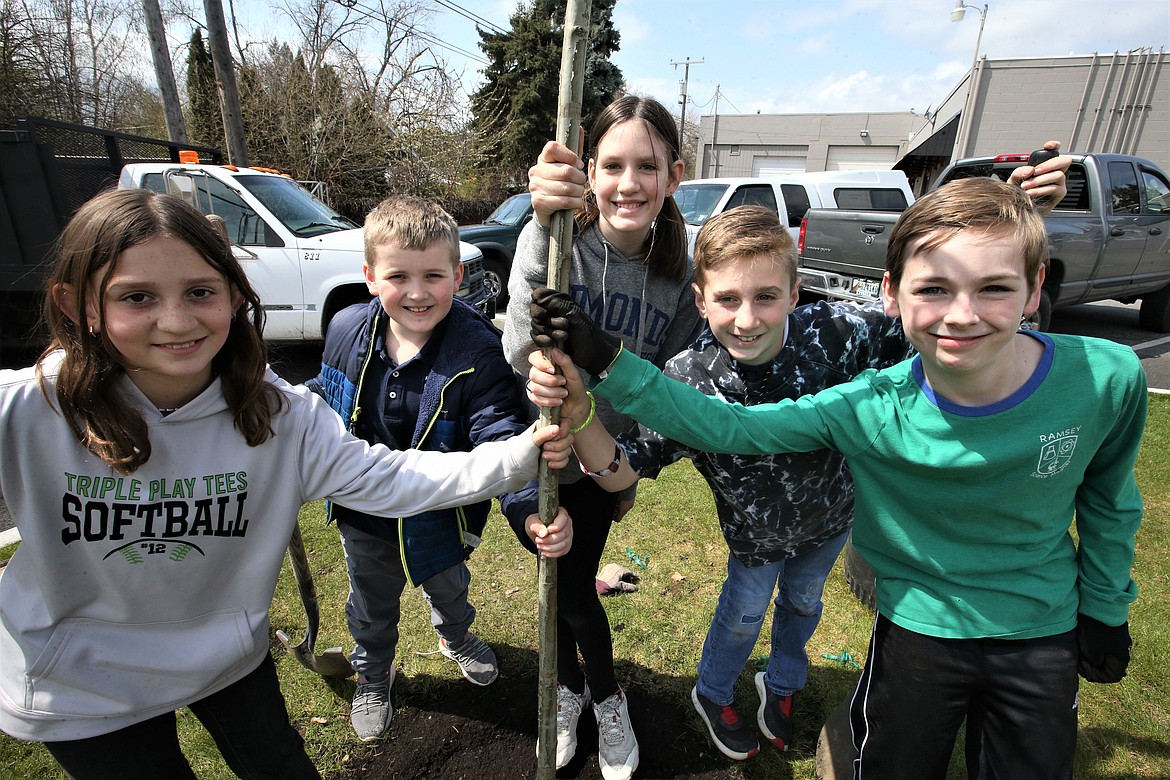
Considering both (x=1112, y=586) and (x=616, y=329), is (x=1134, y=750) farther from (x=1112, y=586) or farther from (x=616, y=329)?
(x=616, y=329)

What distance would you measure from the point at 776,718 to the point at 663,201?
2023mm

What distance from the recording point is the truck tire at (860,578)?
121 inches

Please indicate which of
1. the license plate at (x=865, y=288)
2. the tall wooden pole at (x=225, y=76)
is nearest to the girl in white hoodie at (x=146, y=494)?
the license plate at (x=865, y=288)

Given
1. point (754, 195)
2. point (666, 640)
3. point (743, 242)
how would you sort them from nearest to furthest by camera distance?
point (743, 242) < point (666, 640) < point (754, 195)

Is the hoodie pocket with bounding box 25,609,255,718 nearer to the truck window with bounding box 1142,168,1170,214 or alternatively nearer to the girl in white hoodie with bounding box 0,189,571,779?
the girl in white hoodie with bounding box 0,189,571,779

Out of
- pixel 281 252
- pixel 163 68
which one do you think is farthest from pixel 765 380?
pixel 163 68

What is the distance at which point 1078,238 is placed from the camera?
24.8 feet

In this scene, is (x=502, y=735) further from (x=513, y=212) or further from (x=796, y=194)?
(x=513, y=212)

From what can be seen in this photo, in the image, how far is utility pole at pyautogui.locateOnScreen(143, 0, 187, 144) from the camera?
9.80 m

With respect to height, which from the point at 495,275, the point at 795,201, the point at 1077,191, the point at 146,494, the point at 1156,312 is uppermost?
the point at 1077,191

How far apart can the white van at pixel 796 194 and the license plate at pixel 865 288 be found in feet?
6.28

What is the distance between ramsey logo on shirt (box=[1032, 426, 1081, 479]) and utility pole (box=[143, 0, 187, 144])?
12139 millimetres

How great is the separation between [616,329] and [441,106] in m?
18.7

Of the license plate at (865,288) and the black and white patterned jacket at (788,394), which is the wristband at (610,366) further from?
the license plate at (865,288)
